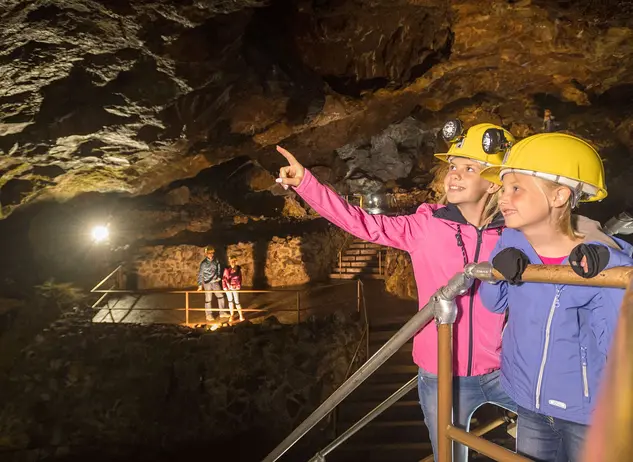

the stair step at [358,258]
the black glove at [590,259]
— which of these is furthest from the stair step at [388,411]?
the stair step at [358,258]

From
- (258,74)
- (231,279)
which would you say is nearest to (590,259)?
(258,74)

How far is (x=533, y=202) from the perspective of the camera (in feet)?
4.98

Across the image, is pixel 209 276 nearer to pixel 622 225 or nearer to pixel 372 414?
pixel 372 414

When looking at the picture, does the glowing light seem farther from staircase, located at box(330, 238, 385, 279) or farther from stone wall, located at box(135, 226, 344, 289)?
staircase, located at box(330, 238, 385, 279)

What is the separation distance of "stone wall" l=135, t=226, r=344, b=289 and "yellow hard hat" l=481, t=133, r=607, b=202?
11252mm

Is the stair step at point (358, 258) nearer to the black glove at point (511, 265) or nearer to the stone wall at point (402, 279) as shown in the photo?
the stone wall at point (402, 279)

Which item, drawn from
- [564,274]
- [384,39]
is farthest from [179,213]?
[564,274]

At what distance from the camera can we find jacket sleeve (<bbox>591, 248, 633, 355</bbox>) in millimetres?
1220

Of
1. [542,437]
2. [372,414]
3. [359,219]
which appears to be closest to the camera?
[542,437]

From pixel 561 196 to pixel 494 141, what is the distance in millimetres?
555

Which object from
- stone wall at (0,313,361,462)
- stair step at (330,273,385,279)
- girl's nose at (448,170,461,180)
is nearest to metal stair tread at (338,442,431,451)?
stone wall at (0,313,361,462)

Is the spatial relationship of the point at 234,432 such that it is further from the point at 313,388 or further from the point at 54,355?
the point at 54,355

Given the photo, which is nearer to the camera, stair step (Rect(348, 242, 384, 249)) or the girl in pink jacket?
the girl in pink jacket

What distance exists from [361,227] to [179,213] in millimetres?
12198
